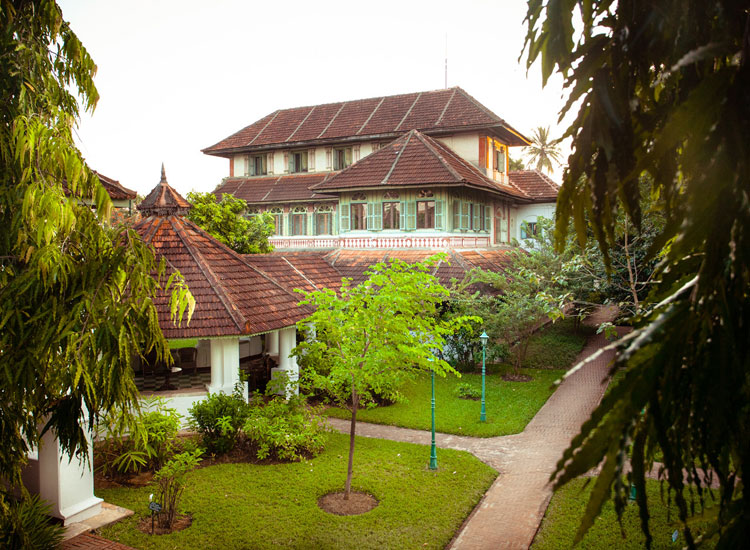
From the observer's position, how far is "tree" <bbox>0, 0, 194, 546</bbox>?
4992mm

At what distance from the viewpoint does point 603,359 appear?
22.8 metres

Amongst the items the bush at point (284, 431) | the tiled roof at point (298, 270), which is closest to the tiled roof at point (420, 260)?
the tiled roof at point (298, 270)

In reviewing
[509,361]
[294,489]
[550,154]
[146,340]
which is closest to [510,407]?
[509,361]

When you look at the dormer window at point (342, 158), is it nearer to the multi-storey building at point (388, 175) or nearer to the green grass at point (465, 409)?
the multi-storey building at point (388, 175)

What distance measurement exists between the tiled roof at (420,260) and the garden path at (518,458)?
605 centimetres

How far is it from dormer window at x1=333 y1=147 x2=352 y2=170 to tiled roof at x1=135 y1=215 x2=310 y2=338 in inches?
717

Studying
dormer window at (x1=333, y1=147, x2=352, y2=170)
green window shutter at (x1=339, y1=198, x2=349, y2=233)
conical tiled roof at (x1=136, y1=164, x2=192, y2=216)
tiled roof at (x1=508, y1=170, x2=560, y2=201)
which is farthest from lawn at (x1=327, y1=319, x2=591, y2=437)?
dormer window at (x1=333, y1=147, x2=352, y2=170)

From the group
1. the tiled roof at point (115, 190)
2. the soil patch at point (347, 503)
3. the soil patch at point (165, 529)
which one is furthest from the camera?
the tiled roof at point (115, 190)

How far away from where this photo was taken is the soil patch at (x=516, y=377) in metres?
19.8

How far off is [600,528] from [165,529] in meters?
7.11

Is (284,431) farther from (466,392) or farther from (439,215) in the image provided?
(439,215)

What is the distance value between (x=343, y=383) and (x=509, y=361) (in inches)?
470

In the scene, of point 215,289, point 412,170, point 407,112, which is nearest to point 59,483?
point 215,289

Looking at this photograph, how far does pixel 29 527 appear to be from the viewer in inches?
297
